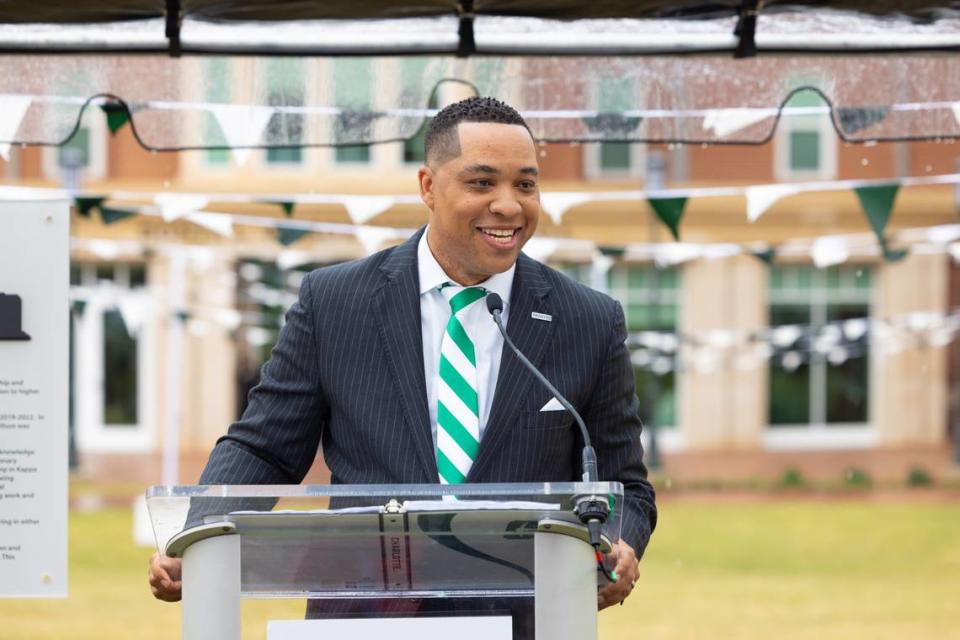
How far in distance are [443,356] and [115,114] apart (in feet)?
6.73

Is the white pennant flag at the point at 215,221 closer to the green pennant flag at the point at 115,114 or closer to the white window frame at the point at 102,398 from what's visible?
the green pennant flag at the point at 115,114

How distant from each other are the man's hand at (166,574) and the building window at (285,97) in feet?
7.05

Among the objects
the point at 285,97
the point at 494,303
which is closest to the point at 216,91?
the point at 285,97

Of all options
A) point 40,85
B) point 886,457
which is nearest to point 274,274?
point 886,457

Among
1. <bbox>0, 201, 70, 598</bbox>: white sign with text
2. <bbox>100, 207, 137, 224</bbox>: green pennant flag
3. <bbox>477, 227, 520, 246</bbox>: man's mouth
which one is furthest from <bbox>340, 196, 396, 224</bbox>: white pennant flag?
<bbox>477, 227, 520, 246</bbox>: man's mouth

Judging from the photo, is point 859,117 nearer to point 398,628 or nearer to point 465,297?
point 465,297

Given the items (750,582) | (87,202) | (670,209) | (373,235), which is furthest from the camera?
(750,582)

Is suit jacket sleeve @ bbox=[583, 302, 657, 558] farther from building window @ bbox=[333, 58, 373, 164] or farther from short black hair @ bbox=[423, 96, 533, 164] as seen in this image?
building window @ bbox=[333, 58, 373, 164]

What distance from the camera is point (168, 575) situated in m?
2.80

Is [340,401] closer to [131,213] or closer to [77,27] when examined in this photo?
[77,27]

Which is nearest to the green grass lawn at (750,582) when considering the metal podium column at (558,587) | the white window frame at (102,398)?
the white window frame at (102,398)

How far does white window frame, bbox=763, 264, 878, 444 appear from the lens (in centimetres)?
2666

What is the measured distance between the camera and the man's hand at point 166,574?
2785 mm

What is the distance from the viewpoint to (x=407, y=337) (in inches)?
127
